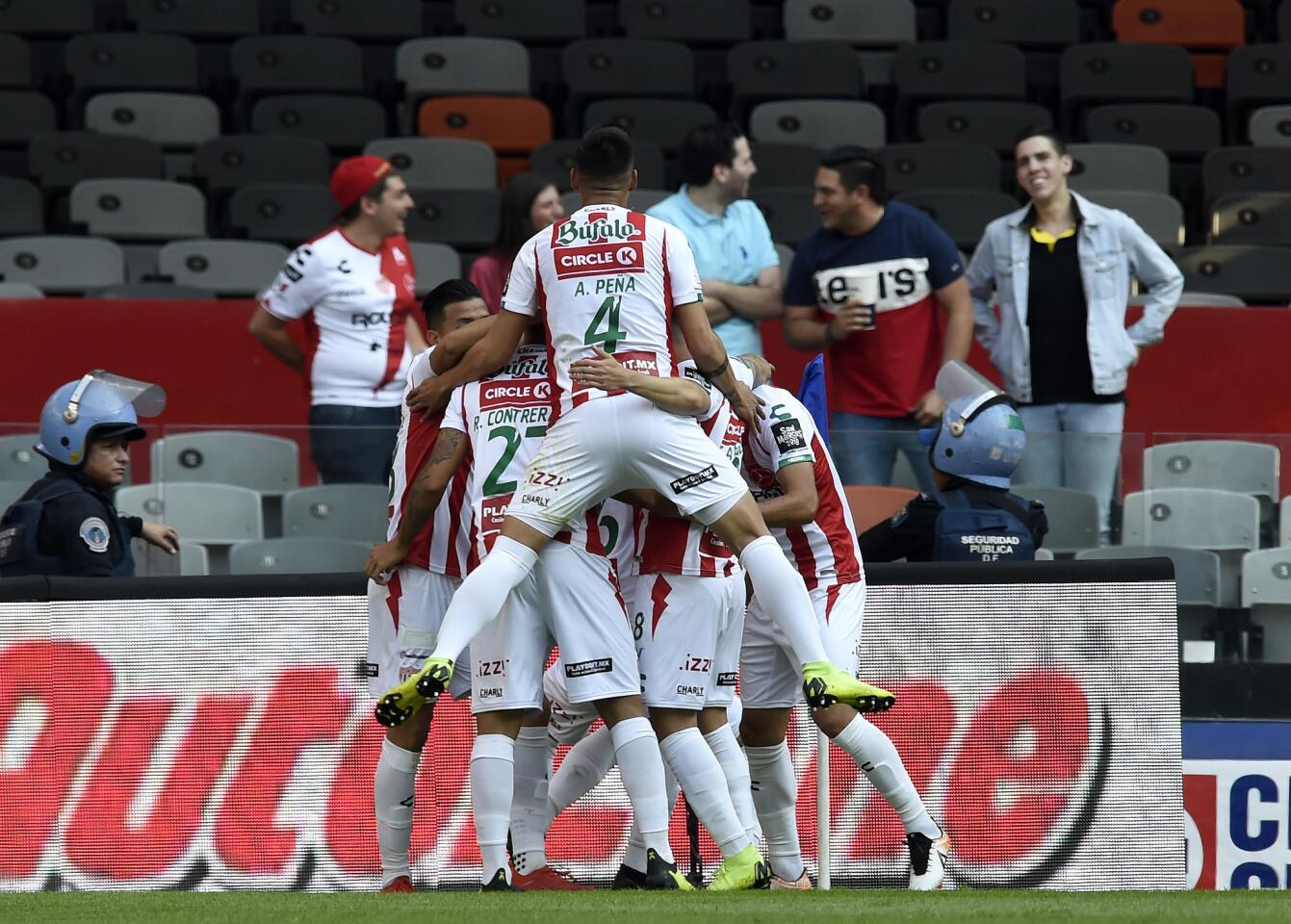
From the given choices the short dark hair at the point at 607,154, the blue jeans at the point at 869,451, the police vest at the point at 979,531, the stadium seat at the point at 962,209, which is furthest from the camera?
the stadium seat at the point at 962,209

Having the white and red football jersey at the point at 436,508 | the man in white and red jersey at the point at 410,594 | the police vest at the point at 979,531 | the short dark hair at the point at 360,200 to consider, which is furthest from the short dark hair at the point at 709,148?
the white and red football jersey at the point at 436,508

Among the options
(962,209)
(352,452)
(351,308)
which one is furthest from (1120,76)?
(352,452)

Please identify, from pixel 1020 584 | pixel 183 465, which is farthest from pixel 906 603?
pixel 183 465

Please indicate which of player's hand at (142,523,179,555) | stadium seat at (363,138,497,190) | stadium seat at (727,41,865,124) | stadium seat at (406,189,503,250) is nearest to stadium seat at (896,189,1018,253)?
stadium seat at (727,41,865,124)

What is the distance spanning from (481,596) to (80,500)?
217cm

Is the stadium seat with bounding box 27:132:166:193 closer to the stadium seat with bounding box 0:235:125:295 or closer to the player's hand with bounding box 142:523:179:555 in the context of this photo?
the stadium seat with bounding box 0:235:125:295

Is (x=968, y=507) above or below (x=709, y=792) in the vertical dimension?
above

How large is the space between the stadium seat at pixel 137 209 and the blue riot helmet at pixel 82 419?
4240 millimetres

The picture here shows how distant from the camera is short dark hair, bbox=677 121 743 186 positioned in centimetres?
853

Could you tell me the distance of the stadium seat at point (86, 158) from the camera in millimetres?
11969

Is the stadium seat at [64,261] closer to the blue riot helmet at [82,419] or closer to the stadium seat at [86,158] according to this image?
→ the stadium seat at [86,158]

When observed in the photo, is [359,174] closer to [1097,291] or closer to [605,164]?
[605,164]

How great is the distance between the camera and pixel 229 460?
791 centimetres

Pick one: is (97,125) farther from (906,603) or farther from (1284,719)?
(1284,719)
